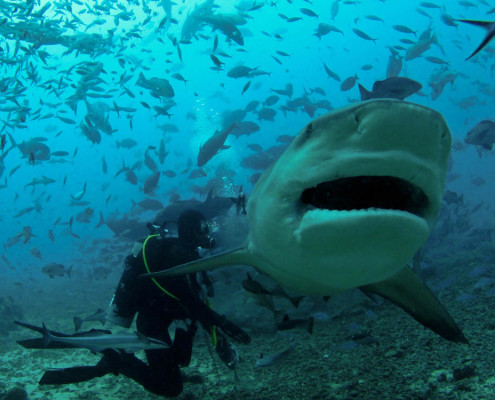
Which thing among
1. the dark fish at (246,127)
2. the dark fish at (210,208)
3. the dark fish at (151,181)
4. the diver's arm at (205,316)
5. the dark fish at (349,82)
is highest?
the dark fish at (349,82)

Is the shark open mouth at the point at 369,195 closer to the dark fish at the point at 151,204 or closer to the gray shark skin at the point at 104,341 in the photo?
the gray shark skin at the point at 104,341

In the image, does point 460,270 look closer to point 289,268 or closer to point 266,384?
point 266,384

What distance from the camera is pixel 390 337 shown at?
4.44m

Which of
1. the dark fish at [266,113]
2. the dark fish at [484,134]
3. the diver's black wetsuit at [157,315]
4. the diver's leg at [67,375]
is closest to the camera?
the diver's black wetsuit at [157,315]

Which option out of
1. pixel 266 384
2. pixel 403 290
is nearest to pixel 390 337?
pixel 266 384

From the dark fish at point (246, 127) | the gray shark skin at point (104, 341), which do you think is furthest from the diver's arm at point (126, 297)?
the dark fish at point (246, 127)

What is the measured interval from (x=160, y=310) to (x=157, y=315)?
0.25ft

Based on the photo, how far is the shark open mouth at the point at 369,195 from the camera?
164cm

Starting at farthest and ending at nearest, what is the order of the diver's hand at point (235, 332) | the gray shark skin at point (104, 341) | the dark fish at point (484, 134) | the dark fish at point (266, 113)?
the dark fish at point (266, 113), the dark fish at point (484, 134), the diver's hand at point (235, 332), the gray shark skin at point (104, 341)

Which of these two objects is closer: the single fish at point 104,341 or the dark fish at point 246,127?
the single fish at point 104,341

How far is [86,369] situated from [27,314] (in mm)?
12560

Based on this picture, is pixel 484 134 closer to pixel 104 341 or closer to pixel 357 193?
pixel 357 193

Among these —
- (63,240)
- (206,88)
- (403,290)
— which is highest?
(403,290)

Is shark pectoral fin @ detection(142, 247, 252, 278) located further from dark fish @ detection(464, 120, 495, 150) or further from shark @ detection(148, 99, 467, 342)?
dark fish @ detection(464, 120, 495, 150)
